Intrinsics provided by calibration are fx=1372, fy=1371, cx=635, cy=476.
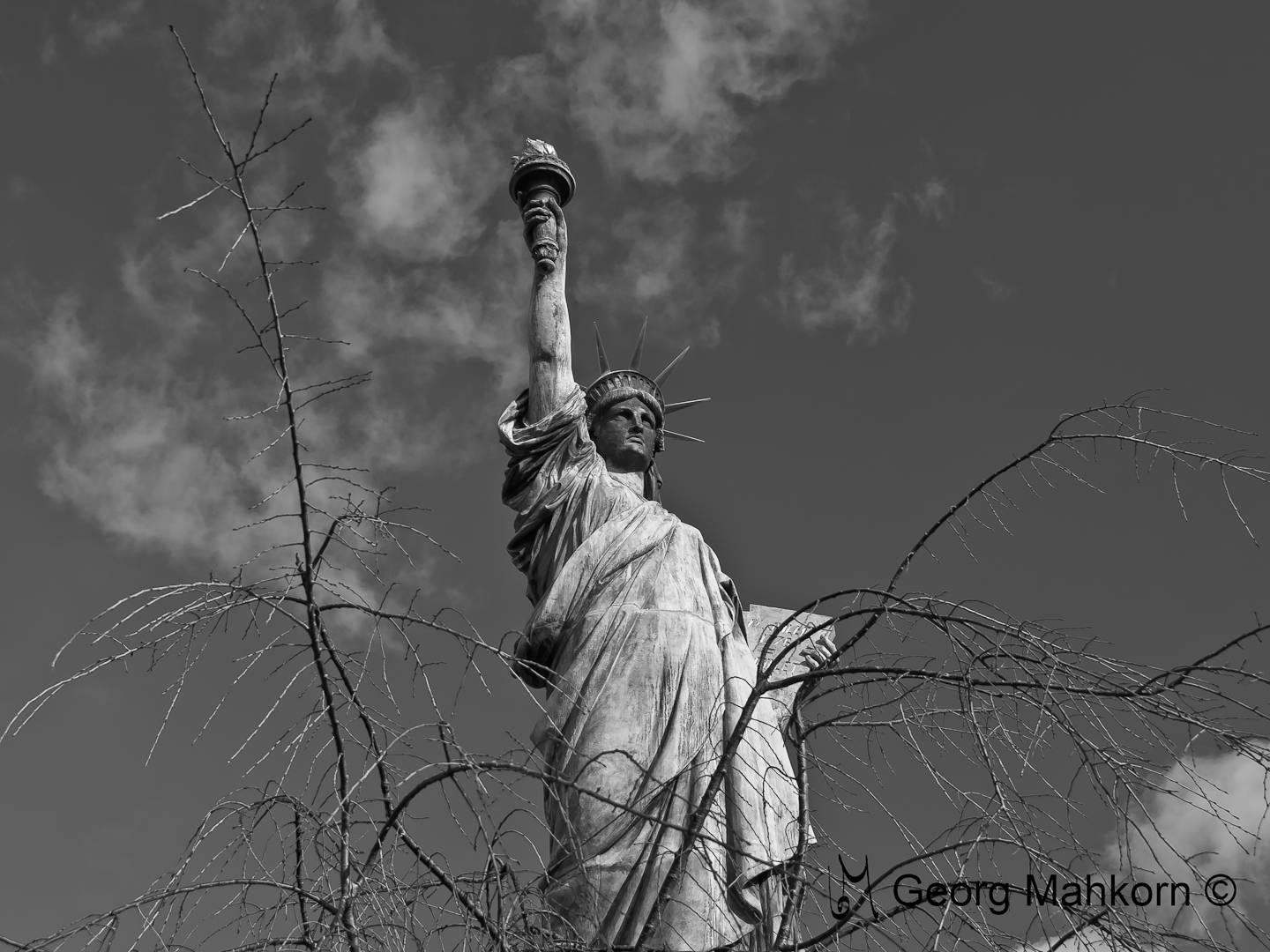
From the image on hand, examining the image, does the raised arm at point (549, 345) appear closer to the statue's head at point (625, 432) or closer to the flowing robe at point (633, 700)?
the flowing robe at point (633, 700)

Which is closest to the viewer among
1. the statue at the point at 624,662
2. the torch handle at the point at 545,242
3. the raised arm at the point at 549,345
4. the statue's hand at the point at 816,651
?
the statue at the point at 624,662

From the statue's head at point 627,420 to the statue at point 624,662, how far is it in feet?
0.04

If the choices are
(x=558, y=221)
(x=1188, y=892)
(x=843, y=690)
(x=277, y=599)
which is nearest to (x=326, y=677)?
(x=277, y=599)

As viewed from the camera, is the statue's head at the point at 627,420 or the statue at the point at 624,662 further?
the statue's head at the point at 627,420

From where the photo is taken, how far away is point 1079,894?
3965 mm

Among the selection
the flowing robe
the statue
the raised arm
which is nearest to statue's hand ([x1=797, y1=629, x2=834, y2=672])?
the statue

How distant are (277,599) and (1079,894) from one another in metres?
2.53

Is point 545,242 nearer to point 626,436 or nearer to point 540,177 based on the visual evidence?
point 540,177

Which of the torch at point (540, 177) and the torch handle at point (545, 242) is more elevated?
the torch at point (540, 177)

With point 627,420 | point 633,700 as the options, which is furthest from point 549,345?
point 633,700

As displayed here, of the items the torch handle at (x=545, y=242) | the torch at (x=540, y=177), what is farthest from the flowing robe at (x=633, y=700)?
the torch at (x=540, y=177)

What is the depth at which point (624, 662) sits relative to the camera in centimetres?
614

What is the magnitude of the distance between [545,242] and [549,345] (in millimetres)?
727

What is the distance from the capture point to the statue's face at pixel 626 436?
7734 millimetres
